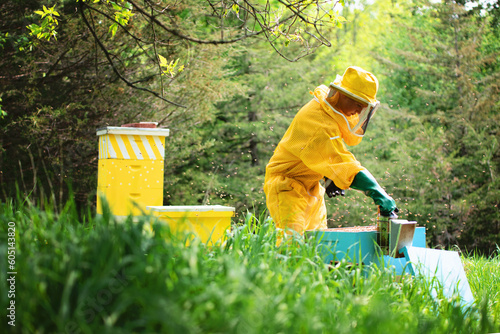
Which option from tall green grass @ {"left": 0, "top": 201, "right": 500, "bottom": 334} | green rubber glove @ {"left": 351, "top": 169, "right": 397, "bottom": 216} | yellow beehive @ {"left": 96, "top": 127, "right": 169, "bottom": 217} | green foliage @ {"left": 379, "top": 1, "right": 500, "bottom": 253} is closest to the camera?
tall green grass @ {"left": 0, "top": 201, "right": 500, "bottom": 334}

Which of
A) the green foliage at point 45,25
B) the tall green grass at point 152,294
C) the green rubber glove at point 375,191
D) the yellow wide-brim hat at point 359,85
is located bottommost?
the tall green grass at point 152,294

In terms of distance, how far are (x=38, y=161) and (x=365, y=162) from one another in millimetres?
6418

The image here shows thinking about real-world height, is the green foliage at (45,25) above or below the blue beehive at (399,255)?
above

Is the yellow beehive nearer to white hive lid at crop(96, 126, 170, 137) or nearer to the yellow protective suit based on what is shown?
white hive lid at crop(96, 126, 170, 137)

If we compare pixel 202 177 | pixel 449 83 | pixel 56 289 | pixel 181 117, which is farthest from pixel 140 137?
pixel 449 83

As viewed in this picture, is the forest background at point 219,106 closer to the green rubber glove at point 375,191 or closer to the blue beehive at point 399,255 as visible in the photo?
the green rubber glove at point 375,191

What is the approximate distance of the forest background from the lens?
A: 705 cm

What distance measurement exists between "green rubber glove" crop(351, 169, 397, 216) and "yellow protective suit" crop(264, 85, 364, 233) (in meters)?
0.05

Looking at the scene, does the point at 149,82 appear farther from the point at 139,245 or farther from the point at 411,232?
the point at 139,245

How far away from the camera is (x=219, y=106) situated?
1169 cm

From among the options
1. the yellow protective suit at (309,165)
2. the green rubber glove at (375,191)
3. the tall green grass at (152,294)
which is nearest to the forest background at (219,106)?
the yellow protective suit at (309,165)

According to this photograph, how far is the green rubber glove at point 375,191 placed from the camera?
3.20m

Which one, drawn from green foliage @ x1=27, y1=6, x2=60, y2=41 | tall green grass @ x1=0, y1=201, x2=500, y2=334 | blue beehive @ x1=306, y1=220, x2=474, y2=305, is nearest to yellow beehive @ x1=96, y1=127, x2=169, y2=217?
green foliage @ x1=27, y1=6, x2=60, y2=41

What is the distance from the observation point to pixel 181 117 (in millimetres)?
8852
